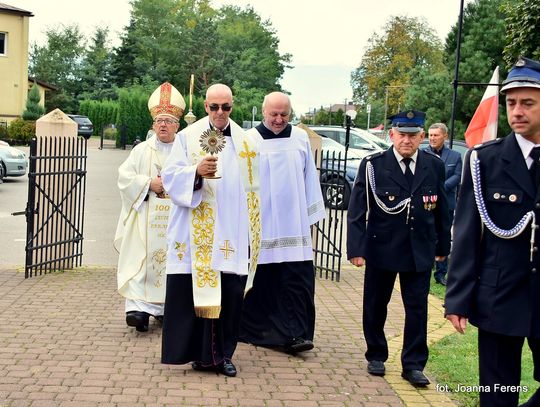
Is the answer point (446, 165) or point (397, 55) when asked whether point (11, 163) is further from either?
point (397, 55)

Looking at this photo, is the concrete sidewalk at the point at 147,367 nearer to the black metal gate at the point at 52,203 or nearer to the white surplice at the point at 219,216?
the white surplice at the point at 219,216

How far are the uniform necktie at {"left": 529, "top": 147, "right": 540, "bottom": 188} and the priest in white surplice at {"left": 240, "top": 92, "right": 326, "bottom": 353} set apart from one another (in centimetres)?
321

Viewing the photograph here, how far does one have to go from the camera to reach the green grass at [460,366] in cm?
595

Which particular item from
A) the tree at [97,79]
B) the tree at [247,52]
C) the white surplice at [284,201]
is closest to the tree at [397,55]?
the tree at [247,52]

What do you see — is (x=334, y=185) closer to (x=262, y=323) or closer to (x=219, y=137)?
(x=262, y=323)

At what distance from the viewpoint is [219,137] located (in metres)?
6.21

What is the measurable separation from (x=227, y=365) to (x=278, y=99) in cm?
223

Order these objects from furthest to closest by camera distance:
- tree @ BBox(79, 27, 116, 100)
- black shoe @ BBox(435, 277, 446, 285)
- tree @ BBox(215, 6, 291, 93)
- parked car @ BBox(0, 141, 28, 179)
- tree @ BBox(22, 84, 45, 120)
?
tree @ BBox(79, 27, 116, 100) → tree @ BBox(215, 6, 291, 93) → tree @ BBox(22, 84, 45, 120) → parked car @ BBox(0, 141, 28, 179) → black shoe @ BBox(435, 277, 446, 285)

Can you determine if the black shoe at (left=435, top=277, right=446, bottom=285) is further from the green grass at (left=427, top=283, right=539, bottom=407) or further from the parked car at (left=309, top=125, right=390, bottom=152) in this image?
the parked car at (left=309, top=125, right=390, bottom=152)

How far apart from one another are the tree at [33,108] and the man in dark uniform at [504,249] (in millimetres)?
47662

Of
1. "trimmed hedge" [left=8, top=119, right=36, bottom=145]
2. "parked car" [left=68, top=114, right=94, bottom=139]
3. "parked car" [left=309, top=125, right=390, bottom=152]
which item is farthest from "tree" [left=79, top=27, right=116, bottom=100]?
"parked car" [left=309, top=125, right=390, bottom=152]

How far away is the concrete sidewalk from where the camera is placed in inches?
223

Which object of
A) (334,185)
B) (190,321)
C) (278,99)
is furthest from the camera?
(334,185)

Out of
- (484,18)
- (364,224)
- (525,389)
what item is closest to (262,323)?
(364,224)
